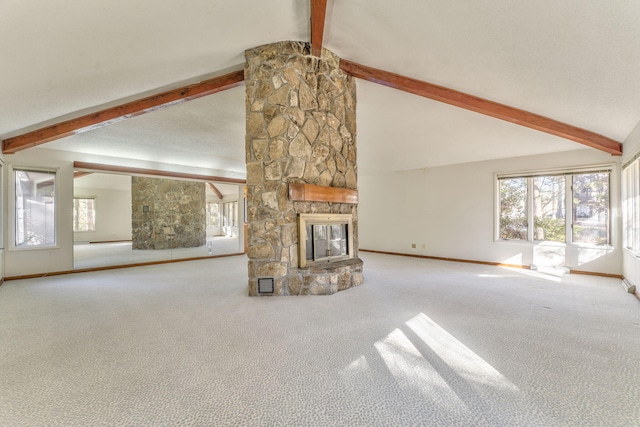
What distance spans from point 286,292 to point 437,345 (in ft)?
6.31

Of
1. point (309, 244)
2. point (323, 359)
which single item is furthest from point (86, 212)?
point (323, 359)

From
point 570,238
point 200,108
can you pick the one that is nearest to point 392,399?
point 200,108

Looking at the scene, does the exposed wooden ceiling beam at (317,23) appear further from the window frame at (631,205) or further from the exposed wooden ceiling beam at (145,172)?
the exposed wooden ceiling beam at (145,172)

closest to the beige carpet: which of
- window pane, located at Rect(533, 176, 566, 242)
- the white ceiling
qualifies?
window pane, located at Rect(533, 176, 566, 242)

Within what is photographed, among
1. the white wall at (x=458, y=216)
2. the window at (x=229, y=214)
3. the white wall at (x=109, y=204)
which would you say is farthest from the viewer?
the window at (x=229, y=214)

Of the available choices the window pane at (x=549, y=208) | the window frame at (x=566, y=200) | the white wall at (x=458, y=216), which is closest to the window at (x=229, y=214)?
the white wall at (x=458, y=216)

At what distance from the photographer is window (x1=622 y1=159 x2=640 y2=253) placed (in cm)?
374

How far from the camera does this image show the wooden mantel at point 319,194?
354cm

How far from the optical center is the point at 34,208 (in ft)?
16.8

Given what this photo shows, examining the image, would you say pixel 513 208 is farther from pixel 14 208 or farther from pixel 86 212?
pixel 86 212

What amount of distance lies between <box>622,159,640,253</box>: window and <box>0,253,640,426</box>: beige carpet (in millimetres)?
932

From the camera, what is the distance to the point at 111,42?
2537 mm

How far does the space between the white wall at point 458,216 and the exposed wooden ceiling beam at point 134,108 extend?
16.4 ft

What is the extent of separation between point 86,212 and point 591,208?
519 inches
